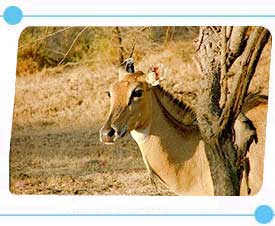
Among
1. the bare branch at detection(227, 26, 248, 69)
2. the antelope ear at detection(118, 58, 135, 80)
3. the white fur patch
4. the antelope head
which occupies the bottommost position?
the white fur patch

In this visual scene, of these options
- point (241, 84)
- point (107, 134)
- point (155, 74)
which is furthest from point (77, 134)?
point (241, 84)

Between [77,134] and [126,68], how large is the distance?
14 cm

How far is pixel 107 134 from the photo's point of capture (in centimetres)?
115

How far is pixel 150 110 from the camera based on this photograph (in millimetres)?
1162

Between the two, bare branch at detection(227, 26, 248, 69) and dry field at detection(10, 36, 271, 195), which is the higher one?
bare branch at detection(227, 26, 248, 69)

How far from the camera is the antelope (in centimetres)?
114

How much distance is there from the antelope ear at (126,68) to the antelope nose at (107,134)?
86 mm

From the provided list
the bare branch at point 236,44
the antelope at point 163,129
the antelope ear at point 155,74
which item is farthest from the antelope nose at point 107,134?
the bare branch at point 236,44

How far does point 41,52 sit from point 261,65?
0.37 meters

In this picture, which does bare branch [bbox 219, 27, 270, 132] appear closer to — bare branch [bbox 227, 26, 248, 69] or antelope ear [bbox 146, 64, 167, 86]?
bare branch [bbox 227, 26, 248, 69]

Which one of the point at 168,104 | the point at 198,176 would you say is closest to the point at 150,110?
the point at 168,104

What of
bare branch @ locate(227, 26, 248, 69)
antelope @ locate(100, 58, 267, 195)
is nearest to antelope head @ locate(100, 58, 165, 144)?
antelope @ locate(100, 58, 267, 195)
